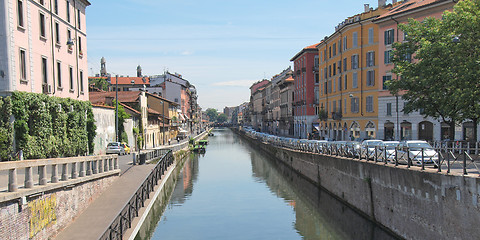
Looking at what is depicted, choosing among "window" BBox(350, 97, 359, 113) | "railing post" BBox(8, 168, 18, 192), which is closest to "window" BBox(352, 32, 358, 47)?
"window" BBox(350, 97, 359, 113)

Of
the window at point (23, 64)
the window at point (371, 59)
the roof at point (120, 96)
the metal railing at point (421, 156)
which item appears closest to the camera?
the metal railing at point (421, 156)

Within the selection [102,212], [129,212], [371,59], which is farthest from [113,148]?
[371,59]

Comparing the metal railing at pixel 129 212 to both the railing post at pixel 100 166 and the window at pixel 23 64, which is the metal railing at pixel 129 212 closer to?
the railing post at pixel 100 166

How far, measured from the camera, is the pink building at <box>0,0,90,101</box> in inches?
856

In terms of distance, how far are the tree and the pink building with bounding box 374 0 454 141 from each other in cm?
1275

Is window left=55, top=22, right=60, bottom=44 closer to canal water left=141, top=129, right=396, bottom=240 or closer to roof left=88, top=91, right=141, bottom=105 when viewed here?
canal water left=141, top=129, right=396, bottom=240

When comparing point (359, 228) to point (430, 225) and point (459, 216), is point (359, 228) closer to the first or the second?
point (430, 225)

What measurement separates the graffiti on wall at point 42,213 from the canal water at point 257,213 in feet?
21.6

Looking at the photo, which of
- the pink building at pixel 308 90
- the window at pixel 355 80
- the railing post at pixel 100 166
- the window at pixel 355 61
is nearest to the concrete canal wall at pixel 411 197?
the railing post at pixel 100 166

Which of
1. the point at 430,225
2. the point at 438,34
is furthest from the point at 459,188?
the point at 438,34

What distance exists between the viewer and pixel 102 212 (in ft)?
55.8

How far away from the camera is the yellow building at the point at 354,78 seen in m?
46.3

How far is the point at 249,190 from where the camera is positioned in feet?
110

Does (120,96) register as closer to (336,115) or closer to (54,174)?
(336,115)
